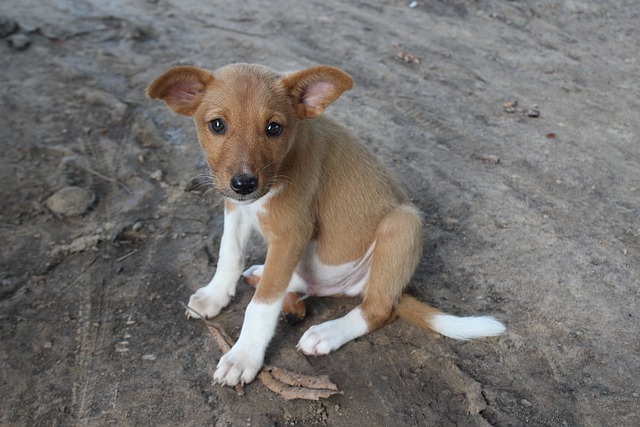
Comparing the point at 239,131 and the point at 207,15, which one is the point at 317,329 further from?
the point at 207,15

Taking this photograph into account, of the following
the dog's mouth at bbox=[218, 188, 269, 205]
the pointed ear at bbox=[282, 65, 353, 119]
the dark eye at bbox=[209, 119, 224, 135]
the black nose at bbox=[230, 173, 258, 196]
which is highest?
the pointed ear at bbox=[282, 65, 353, 119]

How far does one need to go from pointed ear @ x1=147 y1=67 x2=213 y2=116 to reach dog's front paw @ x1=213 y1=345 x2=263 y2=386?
4.73 feet

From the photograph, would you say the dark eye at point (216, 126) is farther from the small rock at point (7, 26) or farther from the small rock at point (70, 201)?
the small rock at point (7, 26)

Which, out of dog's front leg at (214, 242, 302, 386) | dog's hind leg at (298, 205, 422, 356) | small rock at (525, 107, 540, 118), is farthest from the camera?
small rock at (525, 107, 540, 118)

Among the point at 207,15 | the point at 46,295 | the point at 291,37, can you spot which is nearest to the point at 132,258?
the point at 46,295

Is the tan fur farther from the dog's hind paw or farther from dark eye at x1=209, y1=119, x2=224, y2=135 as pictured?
the dog's hind paw

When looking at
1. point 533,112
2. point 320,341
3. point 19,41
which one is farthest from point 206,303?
point 19,41

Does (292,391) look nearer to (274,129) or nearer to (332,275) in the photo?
(332,275)

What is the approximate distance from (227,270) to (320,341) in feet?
2.71

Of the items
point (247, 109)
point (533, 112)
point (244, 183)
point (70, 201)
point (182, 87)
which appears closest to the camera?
point (244, 183)

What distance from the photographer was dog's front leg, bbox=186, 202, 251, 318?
14.0 ft

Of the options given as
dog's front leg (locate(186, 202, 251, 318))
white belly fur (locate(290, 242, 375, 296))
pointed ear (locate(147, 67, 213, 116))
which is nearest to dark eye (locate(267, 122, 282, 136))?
pointed ear (locate(147, 67, 213, 116))

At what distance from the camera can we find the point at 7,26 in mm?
8258

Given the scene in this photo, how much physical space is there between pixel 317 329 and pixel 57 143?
362 centimetres
